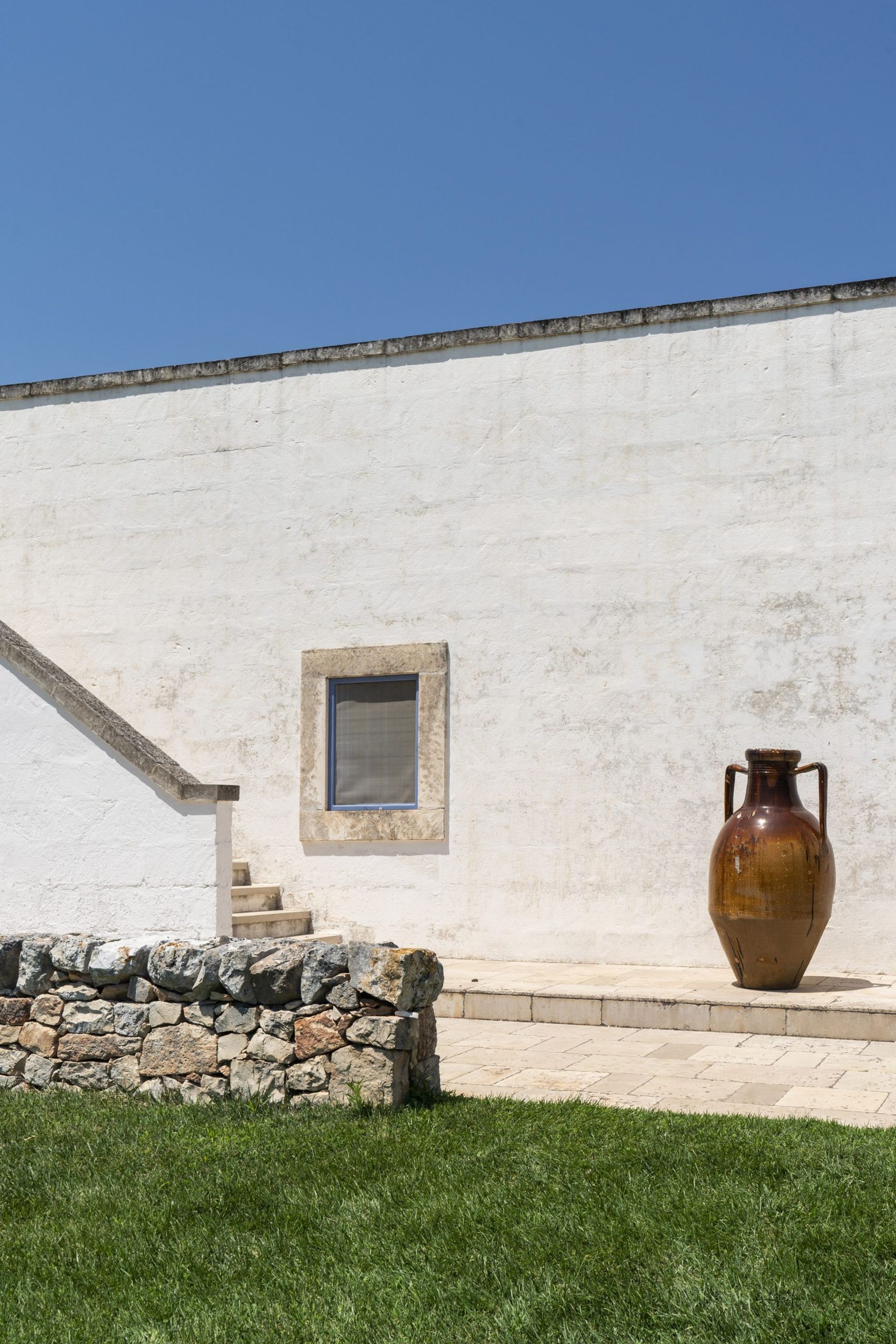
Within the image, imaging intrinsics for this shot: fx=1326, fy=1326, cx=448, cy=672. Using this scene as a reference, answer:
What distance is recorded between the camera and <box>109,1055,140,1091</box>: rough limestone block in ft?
17.7

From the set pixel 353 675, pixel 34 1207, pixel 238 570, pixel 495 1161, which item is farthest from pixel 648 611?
pixel 34 1207

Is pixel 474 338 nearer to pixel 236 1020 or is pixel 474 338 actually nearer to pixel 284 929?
pixel 284 929

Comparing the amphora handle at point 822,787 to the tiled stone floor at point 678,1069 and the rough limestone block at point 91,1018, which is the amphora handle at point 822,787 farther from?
the rough limestone block at point 91,1018

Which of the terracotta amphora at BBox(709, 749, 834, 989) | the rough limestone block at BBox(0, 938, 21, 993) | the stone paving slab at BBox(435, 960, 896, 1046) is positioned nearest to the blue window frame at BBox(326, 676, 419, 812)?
the stone paving slab at BBox(435, 960, 896, 1046)

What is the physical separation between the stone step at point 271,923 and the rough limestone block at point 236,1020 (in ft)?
10.8

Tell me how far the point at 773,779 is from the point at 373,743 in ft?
10.3

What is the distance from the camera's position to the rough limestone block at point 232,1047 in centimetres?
524

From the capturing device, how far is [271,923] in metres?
9.16

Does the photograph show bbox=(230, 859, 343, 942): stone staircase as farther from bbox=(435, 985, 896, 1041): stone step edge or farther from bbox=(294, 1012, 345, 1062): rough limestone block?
bbox=(294, 1012, 345, 1062): rough limestone block

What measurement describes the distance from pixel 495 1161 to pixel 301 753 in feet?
18.6

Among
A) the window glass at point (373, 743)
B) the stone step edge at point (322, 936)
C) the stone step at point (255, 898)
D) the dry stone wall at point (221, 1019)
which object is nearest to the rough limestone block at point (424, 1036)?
the dry stone wall at point (221, 1019)

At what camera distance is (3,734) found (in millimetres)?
7477

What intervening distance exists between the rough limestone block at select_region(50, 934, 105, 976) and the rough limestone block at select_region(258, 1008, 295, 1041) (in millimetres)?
860

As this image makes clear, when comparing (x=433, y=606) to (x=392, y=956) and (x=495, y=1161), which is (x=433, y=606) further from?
(x=495, y=1161)
